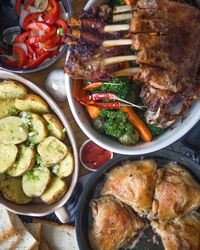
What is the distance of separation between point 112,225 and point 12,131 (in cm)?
116

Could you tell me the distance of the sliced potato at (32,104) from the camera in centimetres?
405

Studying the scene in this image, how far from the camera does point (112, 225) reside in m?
4.04

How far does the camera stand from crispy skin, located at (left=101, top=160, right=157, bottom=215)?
13.3 feet

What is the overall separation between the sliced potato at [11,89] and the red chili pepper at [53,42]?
40 centimetres

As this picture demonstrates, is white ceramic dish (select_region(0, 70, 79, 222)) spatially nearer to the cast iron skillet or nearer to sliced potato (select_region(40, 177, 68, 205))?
sliced potato (select_region(40, 177, 68, 205))

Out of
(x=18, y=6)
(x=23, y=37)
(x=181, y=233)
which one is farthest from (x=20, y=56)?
(x=181, y=233)

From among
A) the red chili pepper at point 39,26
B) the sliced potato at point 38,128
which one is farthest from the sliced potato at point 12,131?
the red chili pepper at point 39,26

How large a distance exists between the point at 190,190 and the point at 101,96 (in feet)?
3.54

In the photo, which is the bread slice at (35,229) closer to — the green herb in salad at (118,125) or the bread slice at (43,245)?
the bread slice at (43,245)

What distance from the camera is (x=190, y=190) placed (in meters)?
4.02

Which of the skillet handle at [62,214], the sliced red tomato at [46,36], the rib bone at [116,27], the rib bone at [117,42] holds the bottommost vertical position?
the skillet handle at [62,214]

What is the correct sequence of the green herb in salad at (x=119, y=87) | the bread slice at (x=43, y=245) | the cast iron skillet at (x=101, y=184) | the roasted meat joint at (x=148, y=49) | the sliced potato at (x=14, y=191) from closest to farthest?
the roasted meat joint at (x=148, y=49), the green herb in salad at (x=119, y=87), the cast iron skillet at (x=101, y=184), the sliced potato at (x=14, y=191), the bread slice at (x=43, y=245)

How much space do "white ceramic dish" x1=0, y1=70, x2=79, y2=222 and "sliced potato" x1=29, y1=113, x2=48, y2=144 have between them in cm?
16

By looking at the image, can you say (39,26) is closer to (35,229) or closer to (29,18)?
(29,18)
